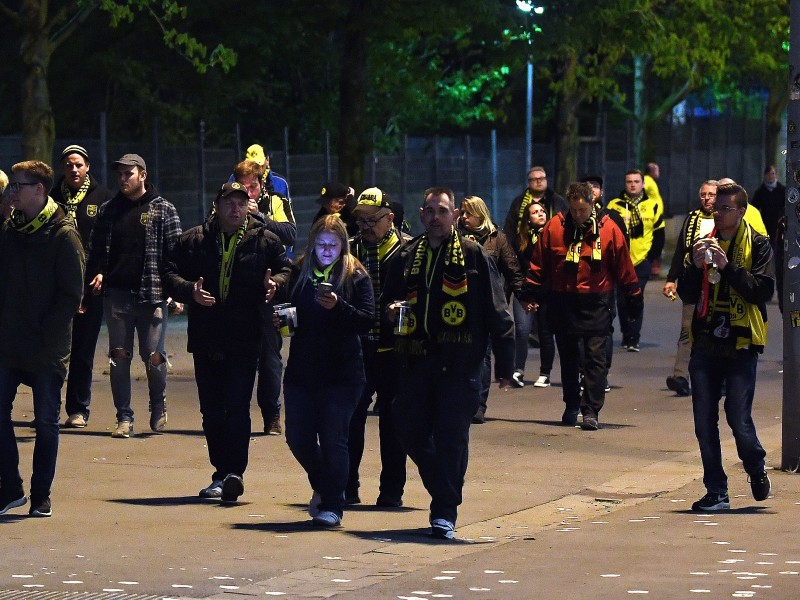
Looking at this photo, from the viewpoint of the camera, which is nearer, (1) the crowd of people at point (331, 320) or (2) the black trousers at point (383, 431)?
(1) the crowd of people at point (331, 320)

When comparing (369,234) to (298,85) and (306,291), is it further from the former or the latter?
(298,85)

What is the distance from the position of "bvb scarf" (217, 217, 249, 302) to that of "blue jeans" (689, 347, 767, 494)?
257 cm

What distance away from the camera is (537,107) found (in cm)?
4691

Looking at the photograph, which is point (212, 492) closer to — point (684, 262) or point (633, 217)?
point (684, 262)

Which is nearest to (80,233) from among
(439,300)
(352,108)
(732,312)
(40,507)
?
(40,507)

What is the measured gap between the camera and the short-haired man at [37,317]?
959cm

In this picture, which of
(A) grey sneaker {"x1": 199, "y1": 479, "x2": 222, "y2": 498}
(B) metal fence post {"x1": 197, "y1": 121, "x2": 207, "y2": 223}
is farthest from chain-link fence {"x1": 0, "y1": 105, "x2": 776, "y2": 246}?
(A) grey sneaker {"x1": 199, "y1": 479, "x2": 222, "y2": 498}

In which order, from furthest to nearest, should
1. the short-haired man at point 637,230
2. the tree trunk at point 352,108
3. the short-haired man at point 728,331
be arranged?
the tree trunk at point 352,108 < the short-haired man at point 637,230 < the short-haired man at point 728,331

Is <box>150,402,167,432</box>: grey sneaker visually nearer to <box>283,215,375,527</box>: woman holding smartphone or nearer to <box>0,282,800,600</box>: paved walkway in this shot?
<box>0,282,800,600</box>: paved walkway

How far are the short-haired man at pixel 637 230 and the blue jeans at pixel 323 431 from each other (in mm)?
9349

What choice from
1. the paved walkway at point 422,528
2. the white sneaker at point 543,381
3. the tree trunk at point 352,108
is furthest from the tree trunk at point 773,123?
the paved walkway at point 422,528

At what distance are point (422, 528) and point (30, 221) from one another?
8.36 feet

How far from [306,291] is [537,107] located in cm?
3788

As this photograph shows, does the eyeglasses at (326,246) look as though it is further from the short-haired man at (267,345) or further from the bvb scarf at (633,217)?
the bvb scarf at (633,217)
